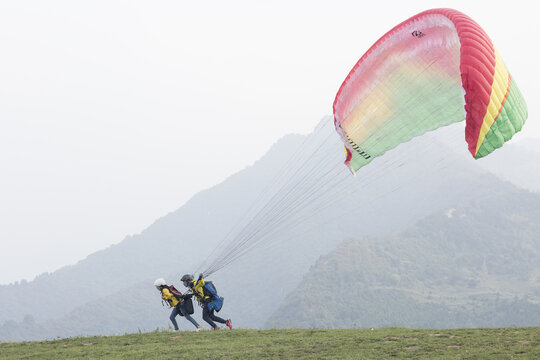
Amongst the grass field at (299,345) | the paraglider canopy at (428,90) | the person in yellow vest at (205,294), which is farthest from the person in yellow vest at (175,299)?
the paraglider canopy at (428,90)

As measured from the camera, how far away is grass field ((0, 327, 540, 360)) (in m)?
12.7

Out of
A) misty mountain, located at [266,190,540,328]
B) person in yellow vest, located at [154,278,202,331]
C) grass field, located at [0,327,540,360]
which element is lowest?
misty mountain, located at [266,190,540,328]

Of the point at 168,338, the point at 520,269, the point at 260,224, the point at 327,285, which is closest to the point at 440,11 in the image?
the point at 260,224

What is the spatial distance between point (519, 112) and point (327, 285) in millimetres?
169078

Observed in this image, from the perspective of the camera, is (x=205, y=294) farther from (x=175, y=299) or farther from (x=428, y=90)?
(x=428, y=90)

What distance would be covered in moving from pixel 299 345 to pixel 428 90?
746cm

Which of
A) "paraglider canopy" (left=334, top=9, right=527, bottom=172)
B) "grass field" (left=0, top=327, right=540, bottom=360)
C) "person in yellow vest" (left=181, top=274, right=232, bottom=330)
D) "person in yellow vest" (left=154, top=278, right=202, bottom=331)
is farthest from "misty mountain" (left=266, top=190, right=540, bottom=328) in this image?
"grass field" (left=0, top=327, right=540, bottom=360)

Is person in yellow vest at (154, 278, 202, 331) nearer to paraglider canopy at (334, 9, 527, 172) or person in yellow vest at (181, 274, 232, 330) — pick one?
person in yellow vest at (181, 274, 232, 330)

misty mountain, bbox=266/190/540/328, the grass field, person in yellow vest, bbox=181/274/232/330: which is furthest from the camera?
misty mountain, bbox=266/190/540/328

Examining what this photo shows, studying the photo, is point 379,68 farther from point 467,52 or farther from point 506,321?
point 506,321

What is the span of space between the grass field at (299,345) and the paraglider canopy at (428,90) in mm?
4041

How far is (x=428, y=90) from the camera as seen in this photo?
1678cm

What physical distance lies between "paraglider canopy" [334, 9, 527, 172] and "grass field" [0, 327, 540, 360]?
4041mm

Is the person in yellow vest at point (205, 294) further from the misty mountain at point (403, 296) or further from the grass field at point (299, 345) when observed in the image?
the misty mountain at point (403, 296)
